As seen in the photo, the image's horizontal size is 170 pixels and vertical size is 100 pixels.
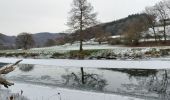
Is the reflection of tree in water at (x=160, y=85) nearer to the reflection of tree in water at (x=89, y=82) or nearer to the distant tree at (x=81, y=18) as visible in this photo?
the reflection of tree in water at (x=89, y=82)

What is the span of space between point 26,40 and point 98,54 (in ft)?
215

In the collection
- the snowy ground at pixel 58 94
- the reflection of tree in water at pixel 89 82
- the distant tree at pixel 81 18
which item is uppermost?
the distant tree at pixel 81 18

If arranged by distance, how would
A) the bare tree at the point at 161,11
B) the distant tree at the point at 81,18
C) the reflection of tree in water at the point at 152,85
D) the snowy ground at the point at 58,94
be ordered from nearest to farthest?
1. the snowy ground at the point at 58,94
2. the reflection of tree in water at the point at 152,85
3. the distant tree at the point at 81,18
4. the bare tree at the point at 161,11

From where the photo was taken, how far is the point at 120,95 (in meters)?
13.0

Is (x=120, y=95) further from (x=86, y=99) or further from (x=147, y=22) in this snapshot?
(x=147, y=22)

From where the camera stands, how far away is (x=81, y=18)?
48.2 meters

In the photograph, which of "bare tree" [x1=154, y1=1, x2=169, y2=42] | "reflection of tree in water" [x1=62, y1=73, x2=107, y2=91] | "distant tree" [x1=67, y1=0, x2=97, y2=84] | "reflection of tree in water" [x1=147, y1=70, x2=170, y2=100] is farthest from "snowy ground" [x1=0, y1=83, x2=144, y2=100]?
"bare tree" [x1=154, y1=1, x2=169, y2=42]

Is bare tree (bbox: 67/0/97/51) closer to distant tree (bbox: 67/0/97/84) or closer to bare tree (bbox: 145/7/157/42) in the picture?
distant tree (bbox: 67/0/97/84)

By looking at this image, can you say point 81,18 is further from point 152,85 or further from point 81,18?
point 152,85

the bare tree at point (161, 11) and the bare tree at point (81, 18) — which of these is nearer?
the bare tree at point (81, 18)

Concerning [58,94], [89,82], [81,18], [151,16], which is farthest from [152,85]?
[151,16]

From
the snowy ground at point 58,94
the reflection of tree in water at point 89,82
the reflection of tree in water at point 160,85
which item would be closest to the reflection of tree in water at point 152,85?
the reflection of tree in water at point 160,85

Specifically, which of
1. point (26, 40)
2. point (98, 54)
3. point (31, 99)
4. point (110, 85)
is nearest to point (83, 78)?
point (110, 85)

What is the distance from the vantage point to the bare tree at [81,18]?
1881 inches
